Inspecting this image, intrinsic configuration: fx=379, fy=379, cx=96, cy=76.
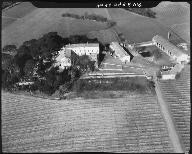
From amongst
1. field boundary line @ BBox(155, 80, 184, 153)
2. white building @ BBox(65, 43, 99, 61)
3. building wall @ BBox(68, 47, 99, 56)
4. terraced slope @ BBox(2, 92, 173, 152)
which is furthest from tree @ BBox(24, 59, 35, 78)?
field boundary line @ BBox(155, 80, 184, 153)

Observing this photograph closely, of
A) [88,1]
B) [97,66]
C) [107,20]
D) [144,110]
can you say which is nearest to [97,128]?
[144,110]

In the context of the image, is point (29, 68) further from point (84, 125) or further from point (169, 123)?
point (169, 123)

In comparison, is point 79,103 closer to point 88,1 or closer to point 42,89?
point 42,89

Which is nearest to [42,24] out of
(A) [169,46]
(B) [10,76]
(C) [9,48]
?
(C) [9,48]

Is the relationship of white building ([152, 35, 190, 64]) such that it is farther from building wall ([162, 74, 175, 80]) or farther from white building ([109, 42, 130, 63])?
white building ([109, 42, 130, 63])

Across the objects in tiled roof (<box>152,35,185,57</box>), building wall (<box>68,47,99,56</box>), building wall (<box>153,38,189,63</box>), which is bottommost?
building wall (<box>153,38,189,63</box>)

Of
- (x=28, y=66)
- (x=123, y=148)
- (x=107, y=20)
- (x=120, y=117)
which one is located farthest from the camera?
(x=107, y=20)
